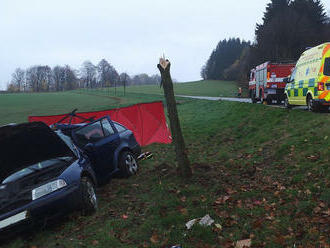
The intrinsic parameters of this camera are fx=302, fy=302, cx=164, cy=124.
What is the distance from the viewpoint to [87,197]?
496 centimetres

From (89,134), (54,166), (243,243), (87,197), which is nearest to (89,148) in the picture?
(89,134)

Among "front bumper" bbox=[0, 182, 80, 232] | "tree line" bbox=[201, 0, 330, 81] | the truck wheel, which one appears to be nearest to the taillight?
the truck wheel

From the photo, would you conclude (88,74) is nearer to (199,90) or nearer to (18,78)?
(18,78)

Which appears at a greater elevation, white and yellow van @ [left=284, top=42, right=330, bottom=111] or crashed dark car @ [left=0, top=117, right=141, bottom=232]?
white and yellow van @ [left=284, top=42, right=330, bottom=111]

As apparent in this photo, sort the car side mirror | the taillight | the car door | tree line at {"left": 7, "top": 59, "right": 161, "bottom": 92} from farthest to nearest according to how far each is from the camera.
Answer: tree line at {"left": 7, "top": 59, "right": 161, "bottom": 92} < the taillight < the car door < the car side mirror

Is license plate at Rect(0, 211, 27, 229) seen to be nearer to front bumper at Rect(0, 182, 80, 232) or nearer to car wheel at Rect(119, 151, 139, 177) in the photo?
front bumper at Rect(0, 182, 80, 232)

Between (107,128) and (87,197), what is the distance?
8.96ft

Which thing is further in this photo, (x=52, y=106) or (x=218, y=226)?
(x=52, y=106)

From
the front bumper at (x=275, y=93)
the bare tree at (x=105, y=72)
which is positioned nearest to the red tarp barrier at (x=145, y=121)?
the front bumper at (x=275, y=93)

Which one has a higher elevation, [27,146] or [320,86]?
[320,86]

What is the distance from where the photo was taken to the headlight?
4.46m

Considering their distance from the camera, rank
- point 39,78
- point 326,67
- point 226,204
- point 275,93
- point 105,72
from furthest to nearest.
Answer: point 39,78
point 105,72
point 275,93
point 326,67
point 226,204

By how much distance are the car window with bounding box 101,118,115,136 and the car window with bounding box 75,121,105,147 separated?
5.3 inches

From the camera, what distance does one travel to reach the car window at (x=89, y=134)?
6754mm
